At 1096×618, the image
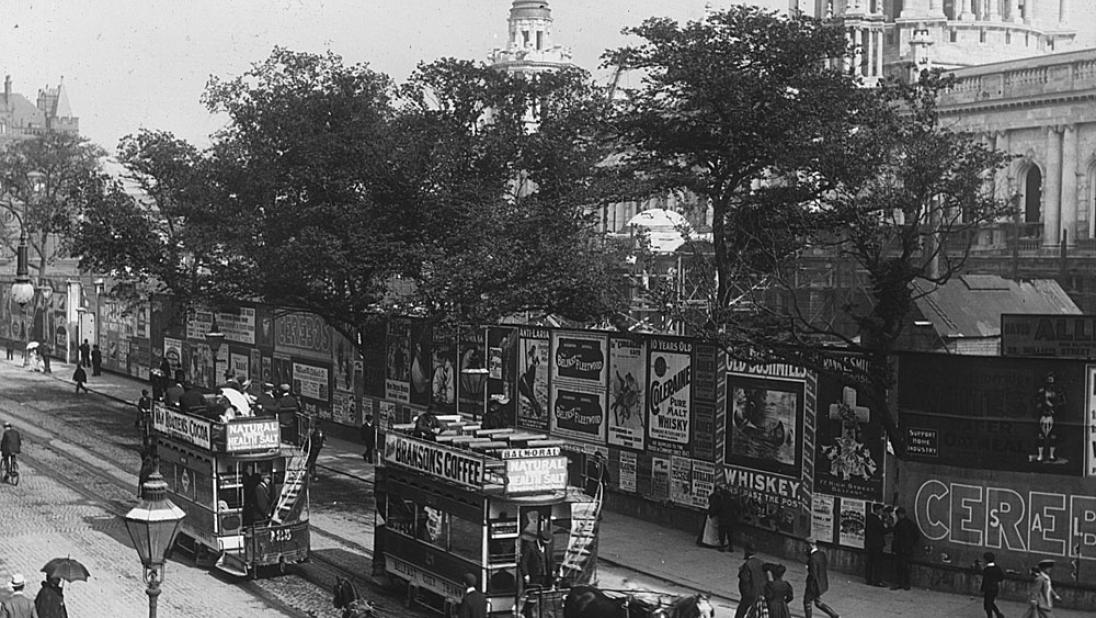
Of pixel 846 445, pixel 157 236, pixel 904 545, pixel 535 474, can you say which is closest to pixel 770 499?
pixel 846 445

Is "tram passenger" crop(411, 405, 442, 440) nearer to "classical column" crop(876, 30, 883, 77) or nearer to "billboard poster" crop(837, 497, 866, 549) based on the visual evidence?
"billboard poster" crop(837, 497, 866, 549)

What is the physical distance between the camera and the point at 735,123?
31203 mm

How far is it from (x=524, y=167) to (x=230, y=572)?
17237mm

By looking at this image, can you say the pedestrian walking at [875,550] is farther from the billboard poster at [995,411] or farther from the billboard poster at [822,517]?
the billboard poster at [995,411]

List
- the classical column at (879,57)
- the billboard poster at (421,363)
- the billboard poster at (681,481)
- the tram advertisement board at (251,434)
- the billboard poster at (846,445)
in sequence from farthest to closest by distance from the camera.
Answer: the classical column at (879,57), the billboard poster at (421,363), the billboard poster at (681,481), the billboard poster at (846,445), the tram advertisement board at (251,434)

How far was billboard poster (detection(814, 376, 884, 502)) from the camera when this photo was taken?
2558cm

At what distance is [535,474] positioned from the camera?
804 inches

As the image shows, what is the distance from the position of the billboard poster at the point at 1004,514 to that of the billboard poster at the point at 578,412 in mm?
9424

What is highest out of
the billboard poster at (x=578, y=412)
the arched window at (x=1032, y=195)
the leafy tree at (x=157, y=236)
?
the arched window at (x=1032, y=195)

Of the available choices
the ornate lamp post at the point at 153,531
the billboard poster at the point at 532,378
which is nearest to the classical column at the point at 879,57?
the billboard poster at the point at 532,378

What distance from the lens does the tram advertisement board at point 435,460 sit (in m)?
20.5

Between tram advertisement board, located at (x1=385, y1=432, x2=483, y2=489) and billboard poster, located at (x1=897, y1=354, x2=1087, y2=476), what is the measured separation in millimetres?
8998

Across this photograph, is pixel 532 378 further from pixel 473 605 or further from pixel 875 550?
pixel 473 605

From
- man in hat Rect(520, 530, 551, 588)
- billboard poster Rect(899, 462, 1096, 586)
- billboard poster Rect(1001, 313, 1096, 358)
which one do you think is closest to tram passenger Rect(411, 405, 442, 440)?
man in hat Rect(520, 530, 551, 588)
